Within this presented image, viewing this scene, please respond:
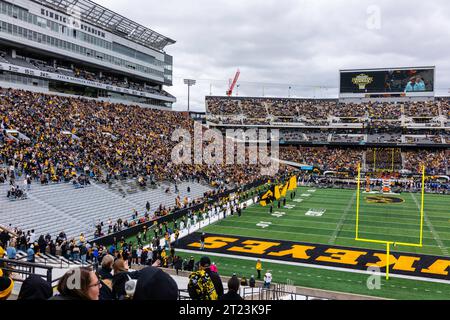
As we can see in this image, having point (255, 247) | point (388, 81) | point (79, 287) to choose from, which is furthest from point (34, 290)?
point (388, 81)

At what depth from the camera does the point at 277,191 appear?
93.2ft

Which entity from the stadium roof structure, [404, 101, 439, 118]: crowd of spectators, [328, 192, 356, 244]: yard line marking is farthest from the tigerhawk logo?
the stadium roof structure

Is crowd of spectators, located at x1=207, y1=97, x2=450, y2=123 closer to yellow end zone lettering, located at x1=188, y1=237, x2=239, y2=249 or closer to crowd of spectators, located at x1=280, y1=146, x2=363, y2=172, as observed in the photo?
crowd of spectators, located at x1=280, y1=146, x2=363, y2=172

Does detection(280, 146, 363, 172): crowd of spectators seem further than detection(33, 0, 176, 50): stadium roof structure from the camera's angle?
Yes

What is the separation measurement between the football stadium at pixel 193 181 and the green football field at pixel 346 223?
0.55ft

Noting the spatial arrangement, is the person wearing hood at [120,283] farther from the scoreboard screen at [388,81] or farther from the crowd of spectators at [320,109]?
the scoreboard screen at [388,81]

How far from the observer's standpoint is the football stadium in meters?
13.7

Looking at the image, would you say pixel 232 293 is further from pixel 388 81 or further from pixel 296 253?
pixel 388 81

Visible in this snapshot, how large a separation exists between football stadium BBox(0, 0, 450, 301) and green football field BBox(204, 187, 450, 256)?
17 centimetres

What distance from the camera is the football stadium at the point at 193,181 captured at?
44.8 ft

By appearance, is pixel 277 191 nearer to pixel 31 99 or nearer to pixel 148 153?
pixel 148 153

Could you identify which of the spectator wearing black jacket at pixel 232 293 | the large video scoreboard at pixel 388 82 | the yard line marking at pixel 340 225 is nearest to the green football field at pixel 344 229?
the yard line marking at pixel 340 225
